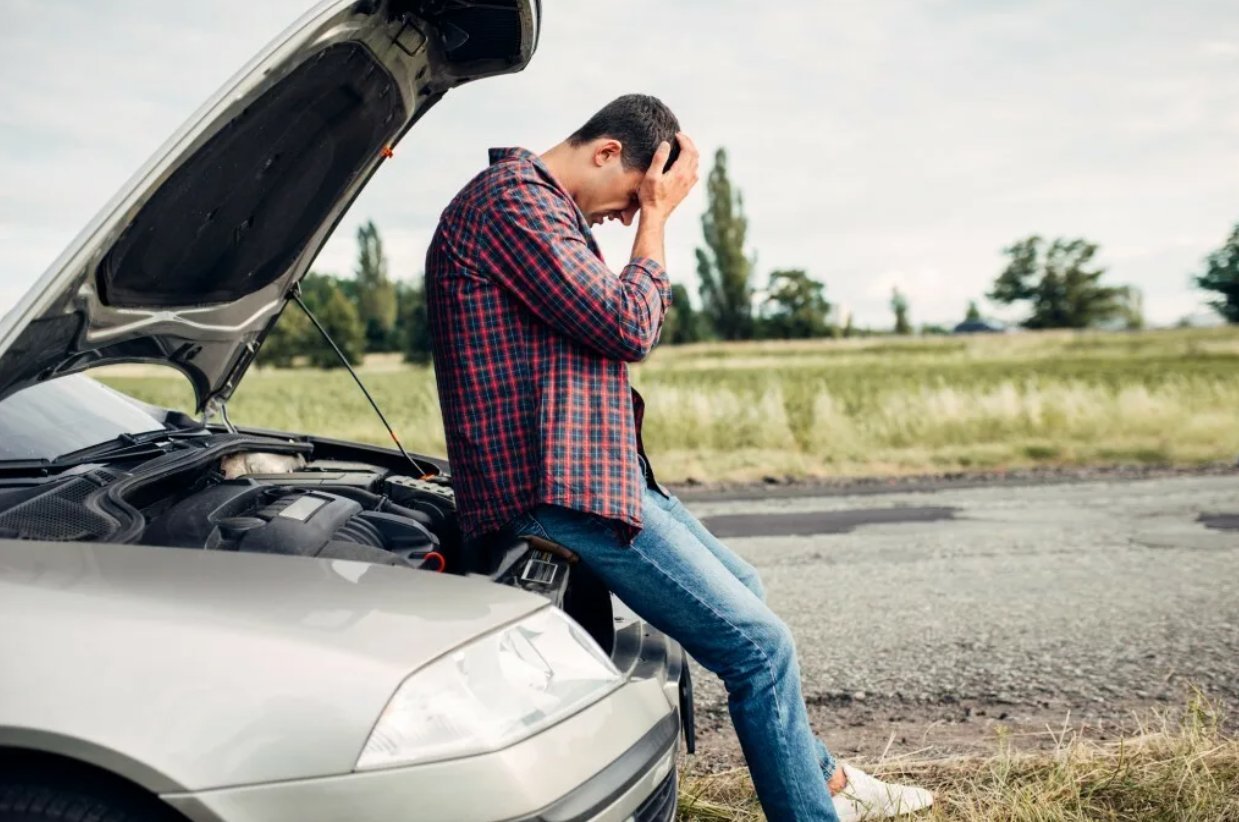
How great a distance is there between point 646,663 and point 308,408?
22.3m

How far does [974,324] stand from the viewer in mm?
96000

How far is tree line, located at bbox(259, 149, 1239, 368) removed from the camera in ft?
184

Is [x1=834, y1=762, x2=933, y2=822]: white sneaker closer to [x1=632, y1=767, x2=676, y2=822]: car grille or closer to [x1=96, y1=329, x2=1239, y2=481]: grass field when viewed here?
[x1=632, y1=767, x2=676, y2=822]: car grille

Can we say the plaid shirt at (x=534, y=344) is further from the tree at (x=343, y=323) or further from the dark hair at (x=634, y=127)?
the tree at (x=343, y=323)

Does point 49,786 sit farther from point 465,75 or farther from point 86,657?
point 465,75

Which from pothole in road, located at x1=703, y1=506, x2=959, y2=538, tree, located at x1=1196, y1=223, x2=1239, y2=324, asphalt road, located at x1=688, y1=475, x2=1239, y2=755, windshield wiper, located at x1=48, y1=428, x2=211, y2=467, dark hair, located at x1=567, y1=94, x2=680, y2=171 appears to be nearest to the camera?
dark hair, located at x1=567, y1=94, x2=680, y2=171

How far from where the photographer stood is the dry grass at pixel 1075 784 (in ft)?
9.25

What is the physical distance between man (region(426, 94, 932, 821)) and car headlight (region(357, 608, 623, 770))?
37 centimetres

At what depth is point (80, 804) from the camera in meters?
1.57

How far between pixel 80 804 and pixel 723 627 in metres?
1.25

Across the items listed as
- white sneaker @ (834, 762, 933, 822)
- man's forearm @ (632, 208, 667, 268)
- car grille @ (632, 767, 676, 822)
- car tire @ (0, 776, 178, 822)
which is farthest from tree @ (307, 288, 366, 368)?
car tire @ (0, 776, 178, 822)

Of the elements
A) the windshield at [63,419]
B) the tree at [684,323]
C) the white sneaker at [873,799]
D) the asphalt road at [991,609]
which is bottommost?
the asphalt road at [991,609]

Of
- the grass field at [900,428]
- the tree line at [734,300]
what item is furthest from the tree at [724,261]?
the grass field at [900,428]

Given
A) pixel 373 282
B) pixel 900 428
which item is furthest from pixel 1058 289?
pixel 900 428
